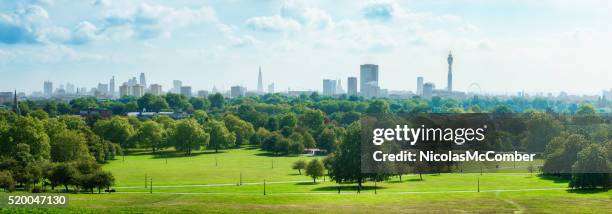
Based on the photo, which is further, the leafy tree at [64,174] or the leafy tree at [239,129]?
the leafy tree at [239,129]

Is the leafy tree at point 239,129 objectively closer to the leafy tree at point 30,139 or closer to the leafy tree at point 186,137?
the leafy tree at point 186,137

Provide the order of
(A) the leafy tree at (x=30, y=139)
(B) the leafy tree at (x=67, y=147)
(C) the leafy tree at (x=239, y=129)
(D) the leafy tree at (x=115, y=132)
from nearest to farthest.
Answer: (A) the leafy tree at (x=30, y=139) → (B) the leafy tree at (x=67, y=147) → (D) the leafy tree at (x=115, y=132) → (C) the leafy tree at (x=239, y=129)


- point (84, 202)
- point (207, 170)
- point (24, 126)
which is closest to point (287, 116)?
point (207, 170)

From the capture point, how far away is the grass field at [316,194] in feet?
146

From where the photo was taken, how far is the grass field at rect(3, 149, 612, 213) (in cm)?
4438

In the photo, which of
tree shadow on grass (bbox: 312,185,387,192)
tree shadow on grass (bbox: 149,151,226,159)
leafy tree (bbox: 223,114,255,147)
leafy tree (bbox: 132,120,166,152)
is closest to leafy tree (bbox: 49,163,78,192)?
tree shadow on grass (bbox: 312,185,387,192)

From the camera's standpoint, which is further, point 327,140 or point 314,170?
point 327,140

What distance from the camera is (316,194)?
176 feet

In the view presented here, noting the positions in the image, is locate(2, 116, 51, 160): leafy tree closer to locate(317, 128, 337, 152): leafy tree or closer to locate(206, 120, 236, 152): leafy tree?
locate(206, 120, 236, 152): leafy tree

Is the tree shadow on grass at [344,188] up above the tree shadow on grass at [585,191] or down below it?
below

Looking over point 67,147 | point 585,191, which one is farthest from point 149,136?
point 585,191

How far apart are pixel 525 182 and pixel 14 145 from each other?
51.7 m

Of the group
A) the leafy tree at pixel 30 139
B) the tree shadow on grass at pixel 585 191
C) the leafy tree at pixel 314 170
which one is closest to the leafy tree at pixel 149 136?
the leafy tree at pixel 30 139

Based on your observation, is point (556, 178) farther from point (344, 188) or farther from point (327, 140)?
point (327, 140)
